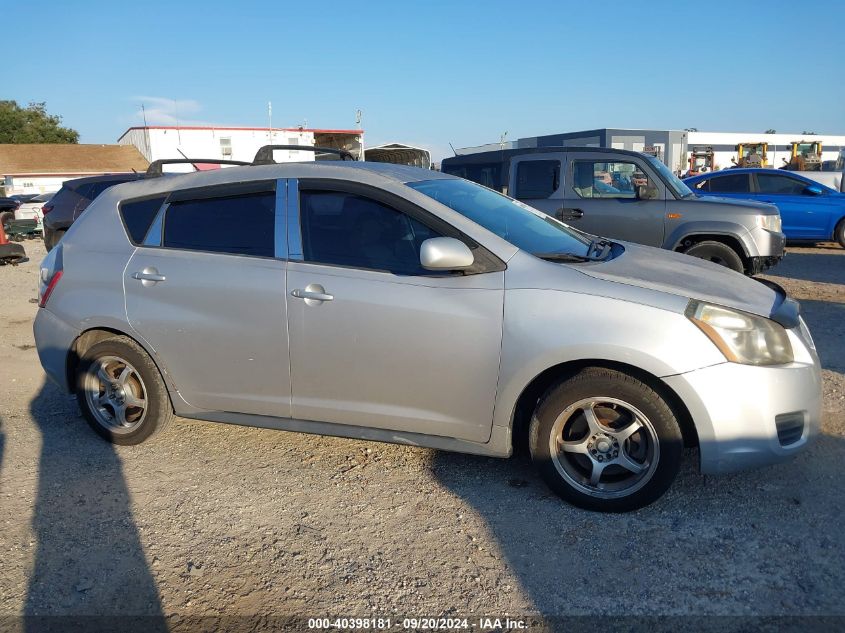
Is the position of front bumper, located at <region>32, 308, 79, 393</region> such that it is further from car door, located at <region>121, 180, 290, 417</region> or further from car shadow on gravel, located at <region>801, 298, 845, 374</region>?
car shadow on gravel, located at <region>801, 298, 845, 374</region>

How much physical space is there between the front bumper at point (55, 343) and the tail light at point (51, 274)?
11 centimetres

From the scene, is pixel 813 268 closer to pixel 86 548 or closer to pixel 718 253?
pixel 718 253

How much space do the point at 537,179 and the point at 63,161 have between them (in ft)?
153

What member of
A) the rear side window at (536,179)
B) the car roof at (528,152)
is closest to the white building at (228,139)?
the car roof at (528,152)

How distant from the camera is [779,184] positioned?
13.2 meters

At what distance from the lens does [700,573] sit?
3020 millimetres

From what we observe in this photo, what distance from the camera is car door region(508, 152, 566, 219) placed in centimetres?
861

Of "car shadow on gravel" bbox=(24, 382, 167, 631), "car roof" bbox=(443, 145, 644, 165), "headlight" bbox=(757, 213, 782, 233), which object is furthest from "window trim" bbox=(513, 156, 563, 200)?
"car shadow on gravel" bbox=(24, 382, 167, 631)

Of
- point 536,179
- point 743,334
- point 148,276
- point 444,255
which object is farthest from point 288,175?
point 536,179

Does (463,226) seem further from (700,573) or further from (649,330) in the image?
(700,573)

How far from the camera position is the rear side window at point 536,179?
864 cm

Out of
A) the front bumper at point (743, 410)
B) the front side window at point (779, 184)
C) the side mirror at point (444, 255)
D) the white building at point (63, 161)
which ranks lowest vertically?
the front bumper at point (743, 410)

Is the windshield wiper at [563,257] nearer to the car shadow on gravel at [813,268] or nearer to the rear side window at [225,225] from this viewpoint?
the rear side window at [225,225]

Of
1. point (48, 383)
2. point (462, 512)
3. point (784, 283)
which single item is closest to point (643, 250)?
point (462, 512)
